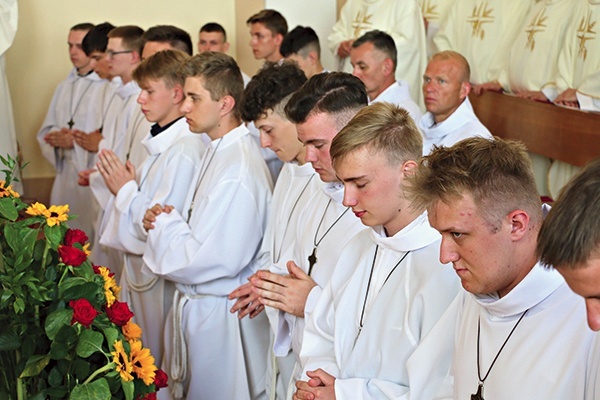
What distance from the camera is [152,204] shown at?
4.90 meters

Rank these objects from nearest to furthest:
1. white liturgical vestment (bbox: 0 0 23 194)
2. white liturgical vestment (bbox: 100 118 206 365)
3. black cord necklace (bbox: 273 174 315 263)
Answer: black cord necklace (bbox: 273 174 315 263) → white liturgical vestment (bbox: 100 118 206 365) → white liturgical vestment (bbox: 0 0 23 194)

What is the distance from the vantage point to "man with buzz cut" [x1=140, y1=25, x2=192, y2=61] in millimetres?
6469

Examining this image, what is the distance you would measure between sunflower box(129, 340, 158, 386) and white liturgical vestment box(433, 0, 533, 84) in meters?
4.83

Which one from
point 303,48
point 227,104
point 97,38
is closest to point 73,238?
point 227,104

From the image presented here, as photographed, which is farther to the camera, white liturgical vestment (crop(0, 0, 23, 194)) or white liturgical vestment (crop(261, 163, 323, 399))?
white liturgical vestment (crop(0, 0, 23, 194))

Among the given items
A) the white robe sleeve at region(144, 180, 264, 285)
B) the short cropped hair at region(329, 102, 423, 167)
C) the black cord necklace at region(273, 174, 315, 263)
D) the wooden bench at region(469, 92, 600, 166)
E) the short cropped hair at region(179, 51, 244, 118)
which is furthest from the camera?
the wooden bench at region(469, 92, 600, 166)

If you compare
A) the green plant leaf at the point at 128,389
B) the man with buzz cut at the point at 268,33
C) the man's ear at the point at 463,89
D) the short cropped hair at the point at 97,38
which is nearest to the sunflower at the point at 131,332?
the green plant leaf at the point at 128,389

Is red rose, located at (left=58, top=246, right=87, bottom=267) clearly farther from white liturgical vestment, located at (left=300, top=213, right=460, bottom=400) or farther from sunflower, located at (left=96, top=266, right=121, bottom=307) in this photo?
white liturgical vestment, located at (left=300, top=213, right=460, bottom=400)

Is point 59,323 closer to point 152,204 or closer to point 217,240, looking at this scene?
point 217,240

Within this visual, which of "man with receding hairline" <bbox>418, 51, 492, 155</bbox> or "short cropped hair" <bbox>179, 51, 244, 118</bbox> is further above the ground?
"short cropped hair" <bbox>179, 51, 244, 118</bbox>

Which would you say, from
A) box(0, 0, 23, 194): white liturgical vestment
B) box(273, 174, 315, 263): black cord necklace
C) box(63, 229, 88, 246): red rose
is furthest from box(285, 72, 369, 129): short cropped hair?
box(0, 0, 23, 194): white liturgical vestment

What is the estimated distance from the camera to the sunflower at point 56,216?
3061mm

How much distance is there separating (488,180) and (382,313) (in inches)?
31.1

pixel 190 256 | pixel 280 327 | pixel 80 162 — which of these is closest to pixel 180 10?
pixel 80 162
